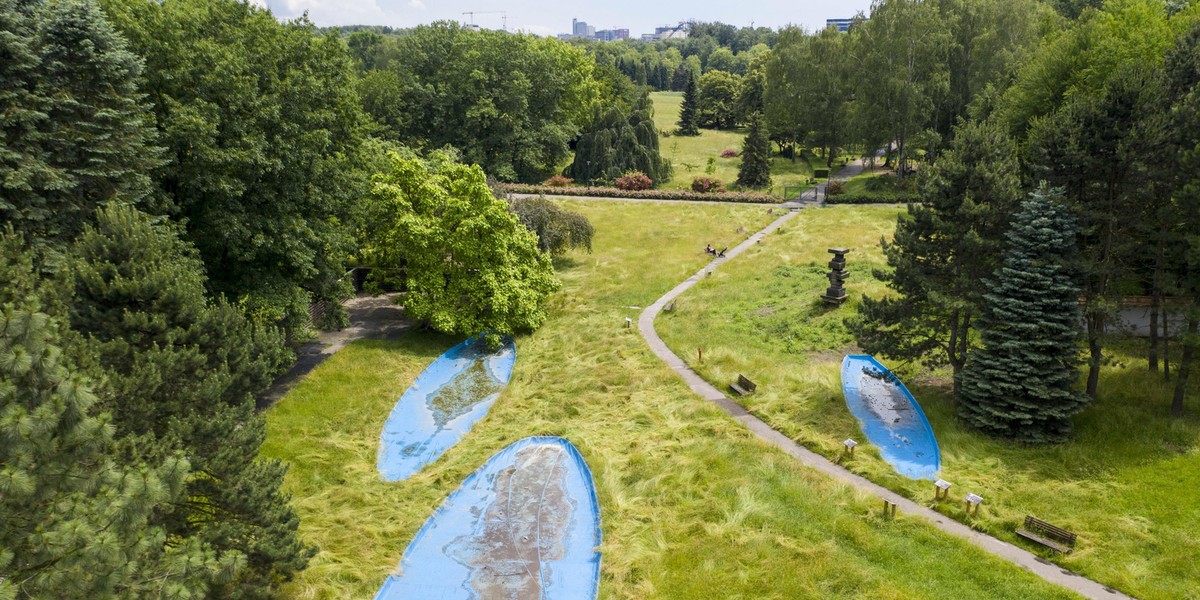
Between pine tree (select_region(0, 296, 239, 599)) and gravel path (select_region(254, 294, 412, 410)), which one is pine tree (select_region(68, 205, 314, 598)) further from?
gravel path (select_region(254, 294, 412, 410))

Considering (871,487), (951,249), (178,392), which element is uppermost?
(951,249)

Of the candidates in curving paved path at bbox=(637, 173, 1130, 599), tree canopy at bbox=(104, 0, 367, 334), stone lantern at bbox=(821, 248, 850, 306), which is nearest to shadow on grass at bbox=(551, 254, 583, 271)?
curving paved path at bbox=(637, 173, 1130, 599)

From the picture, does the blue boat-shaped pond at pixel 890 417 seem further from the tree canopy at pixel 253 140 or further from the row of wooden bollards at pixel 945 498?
the tree canopy at pixel 253 140

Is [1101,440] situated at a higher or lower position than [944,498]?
higher

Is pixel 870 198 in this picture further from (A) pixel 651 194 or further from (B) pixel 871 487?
(B) pixel 871 487

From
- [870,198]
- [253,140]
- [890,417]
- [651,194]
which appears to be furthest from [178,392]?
[870,198]
